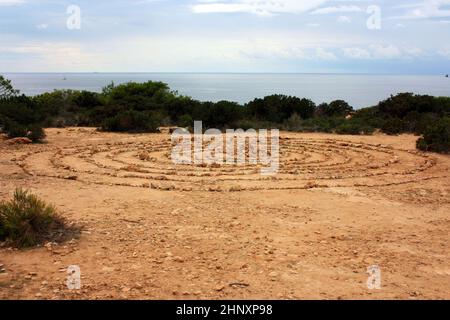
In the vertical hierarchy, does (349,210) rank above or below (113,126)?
below

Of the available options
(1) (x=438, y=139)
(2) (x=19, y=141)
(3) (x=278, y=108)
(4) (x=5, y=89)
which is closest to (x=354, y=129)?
(3) (x=278, y=108)

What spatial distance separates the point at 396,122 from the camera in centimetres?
1806

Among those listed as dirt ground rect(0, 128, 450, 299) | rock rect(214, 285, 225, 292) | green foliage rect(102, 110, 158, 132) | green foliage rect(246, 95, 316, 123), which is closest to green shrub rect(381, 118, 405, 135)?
green foliage rect(246, 95, 316, 123)

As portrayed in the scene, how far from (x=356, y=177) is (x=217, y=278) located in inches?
229

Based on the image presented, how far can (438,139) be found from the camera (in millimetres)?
12828

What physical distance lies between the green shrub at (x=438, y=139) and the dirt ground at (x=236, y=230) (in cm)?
152

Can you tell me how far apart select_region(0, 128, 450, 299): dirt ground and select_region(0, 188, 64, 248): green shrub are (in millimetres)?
243

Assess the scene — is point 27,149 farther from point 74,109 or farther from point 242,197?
point 74,109

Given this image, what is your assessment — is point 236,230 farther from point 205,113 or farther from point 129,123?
point 205,113

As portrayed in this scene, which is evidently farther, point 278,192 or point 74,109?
point 74,109

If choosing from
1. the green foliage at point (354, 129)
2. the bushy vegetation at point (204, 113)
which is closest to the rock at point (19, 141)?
the bushy vegetation at point (204, 113)

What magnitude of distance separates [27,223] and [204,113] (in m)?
14.0
